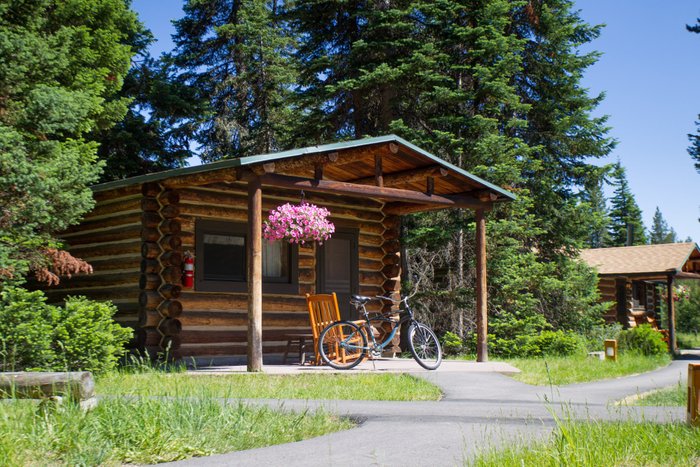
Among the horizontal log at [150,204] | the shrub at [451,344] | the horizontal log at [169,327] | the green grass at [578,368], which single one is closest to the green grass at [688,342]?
the green grass at [578,368]

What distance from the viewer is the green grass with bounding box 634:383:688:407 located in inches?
356

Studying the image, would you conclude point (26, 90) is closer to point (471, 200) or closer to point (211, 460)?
point (471, 200)

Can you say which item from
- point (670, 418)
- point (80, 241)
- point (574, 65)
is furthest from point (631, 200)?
point (670, 418)

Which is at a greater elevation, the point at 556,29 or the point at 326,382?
the point at 556,29

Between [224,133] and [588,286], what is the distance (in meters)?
14.4

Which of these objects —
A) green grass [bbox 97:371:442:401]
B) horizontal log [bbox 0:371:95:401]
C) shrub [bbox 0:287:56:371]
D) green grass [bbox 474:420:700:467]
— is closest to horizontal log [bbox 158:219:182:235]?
shrub [bbox 0:287:56:371]

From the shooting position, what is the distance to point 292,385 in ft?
32.5

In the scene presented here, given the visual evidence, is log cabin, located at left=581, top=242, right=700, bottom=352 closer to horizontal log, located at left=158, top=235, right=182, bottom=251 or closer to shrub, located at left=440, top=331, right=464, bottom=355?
shrub, located at left=440, top=331, right=464, bottom=355

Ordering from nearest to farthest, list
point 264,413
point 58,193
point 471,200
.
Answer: point 264,413
point 58,193
point 471,200

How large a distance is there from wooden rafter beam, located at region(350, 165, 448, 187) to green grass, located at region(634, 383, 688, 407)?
5.34 m

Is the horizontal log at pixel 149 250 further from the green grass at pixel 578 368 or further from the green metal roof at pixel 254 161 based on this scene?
the green grass at pixel 578 368

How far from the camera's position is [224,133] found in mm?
28344

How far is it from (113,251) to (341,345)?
4655 millimetres

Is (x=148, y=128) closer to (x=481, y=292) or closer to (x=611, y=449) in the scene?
(x=481, y=292)
